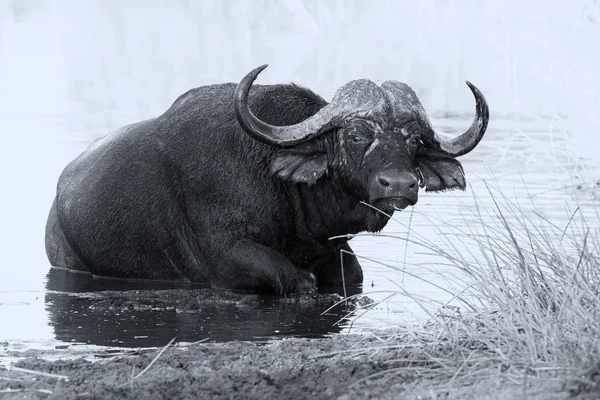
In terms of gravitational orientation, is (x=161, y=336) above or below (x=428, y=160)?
below

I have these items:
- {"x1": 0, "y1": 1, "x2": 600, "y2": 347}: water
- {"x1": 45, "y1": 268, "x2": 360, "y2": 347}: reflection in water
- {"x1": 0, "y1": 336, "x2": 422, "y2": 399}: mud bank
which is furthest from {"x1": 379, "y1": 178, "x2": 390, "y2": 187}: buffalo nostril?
{"x1": 0, "y1": 336, "x2": 422, "y2": 399}: mud bank

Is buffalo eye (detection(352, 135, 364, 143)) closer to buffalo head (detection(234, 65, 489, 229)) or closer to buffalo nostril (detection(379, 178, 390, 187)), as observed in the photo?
buffalo head (detection(234, 65, 489, 229))

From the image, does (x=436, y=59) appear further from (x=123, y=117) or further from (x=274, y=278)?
(x=274, y=278)

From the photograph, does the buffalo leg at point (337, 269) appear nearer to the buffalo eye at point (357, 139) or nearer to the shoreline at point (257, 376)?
the buffalo eye at point (357, 139)

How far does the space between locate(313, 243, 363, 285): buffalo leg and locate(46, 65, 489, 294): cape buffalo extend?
0.03 feet

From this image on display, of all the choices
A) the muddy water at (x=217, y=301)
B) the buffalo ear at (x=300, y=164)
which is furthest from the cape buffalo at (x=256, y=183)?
the muddy water at (x=217, y=301)

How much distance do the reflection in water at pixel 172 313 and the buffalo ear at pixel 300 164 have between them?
82 centimetres

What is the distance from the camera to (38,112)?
30172mm

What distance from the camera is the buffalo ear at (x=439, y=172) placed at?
9.14 m

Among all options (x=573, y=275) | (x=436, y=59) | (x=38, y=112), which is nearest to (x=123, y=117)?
(x=38, y=112)

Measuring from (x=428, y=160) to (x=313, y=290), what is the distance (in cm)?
119

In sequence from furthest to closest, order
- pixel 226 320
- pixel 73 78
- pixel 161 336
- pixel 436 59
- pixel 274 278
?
pixel 436 59
pixel 73 78
pixel 274 278
pixel 226 320
pixel 161 336

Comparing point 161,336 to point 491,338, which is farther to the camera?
point 161,336

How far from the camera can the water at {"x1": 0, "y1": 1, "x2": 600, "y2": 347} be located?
8.02m
